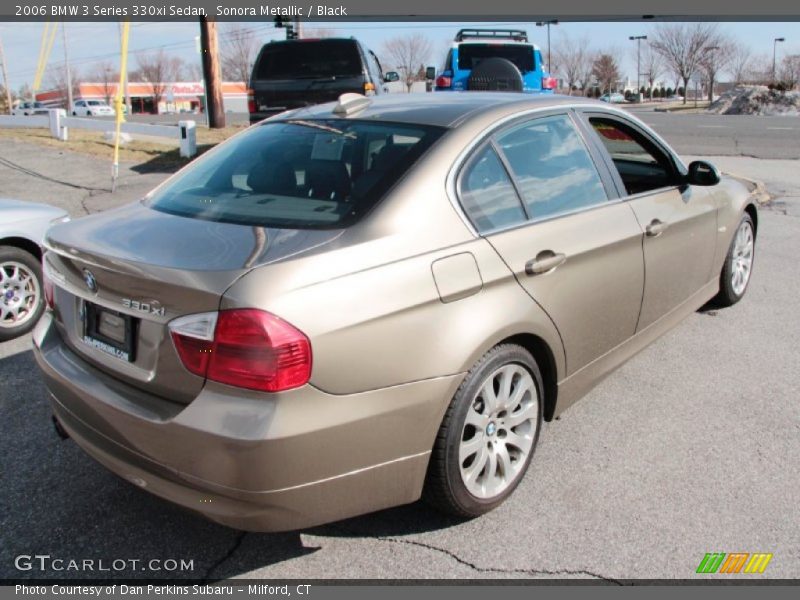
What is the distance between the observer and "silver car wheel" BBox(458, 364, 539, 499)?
284cm

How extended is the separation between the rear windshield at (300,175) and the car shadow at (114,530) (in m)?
1.18

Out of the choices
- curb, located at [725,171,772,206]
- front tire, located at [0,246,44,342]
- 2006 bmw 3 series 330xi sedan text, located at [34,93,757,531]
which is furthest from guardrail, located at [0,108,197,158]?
2006 bmw 3 series 330xi sedan text, located at [34,93,757,531]

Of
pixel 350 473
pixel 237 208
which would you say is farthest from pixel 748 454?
pixel 237 208

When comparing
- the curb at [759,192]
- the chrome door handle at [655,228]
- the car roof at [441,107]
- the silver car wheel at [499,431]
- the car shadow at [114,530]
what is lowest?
the car shadow at [114,530]

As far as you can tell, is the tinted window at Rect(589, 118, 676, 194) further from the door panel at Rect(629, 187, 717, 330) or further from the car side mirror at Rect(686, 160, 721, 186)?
the door panel at Rect(629, 187, 717, 330)

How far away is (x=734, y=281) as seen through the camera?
5.46 meters

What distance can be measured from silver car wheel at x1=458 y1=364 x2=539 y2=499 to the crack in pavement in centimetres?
93

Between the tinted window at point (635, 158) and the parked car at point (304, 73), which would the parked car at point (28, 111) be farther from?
the tinted window at point (635, 158)

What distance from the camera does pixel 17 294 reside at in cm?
505

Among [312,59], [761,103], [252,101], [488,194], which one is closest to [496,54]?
[312,59]

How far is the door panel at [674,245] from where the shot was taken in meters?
3.89

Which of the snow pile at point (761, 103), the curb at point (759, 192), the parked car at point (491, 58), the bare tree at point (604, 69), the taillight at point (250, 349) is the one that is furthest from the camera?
the bare tree at point (604, 69)

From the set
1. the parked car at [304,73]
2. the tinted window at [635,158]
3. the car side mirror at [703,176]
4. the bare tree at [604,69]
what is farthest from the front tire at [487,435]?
the bare tree at [604,69]

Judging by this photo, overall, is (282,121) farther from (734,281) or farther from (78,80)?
(78,80)
